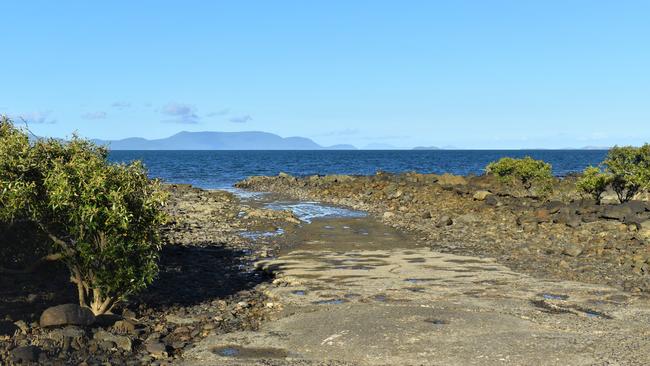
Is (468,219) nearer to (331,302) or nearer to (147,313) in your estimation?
(331,302)

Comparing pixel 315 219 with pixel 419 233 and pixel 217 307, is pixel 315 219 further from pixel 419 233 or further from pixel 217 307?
pixel 217 307

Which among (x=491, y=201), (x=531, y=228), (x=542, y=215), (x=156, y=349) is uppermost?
(x=491, y=201)

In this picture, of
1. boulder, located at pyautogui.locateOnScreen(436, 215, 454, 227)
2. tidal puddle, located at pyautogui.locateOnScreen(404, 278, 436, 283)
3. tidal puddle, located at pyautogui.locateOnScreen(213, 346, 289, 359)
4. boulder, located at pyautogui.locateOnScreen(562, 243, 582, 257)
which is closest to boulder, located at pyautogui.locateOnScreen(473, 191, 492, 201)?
boulder, located at pyautogui.locateOnScreen(436, 215, 454, 227)

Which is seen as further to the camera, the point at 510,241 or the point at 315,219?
the point at 315,219

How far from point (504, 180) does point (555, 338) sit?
3443 centimetres

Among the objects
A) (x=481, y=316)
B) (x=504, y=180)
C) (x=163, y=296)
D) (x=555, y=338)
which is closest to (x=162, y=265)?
(x=163, y=296)

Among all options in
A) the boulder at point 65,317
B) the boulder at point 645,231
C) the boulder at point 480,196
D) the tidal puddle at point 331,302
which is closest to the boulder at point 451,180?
the boulder at point 480,196

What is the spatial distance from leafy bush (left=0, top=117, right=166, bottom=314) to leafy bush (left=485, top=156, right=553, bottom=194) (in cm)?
3039

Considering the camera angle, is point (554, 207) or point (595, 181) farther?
point (595, 181)

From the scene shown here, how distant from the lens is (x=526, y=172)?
136 ft

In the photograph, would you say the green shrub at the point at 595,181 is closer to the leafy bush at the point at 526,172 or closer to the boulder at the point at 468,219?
the leafy bush at the point at 526,172

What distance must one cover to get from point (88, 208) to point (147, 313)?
9.22 ft

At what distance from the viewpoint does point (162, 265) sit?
16.8 m

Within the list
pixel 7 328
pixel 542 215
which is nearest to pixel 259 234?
pixel 542 215
